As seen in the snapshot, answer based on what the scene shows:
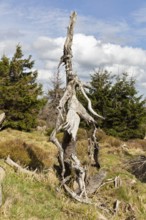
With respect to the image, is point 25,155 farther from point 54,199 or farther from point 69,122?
point 54,199

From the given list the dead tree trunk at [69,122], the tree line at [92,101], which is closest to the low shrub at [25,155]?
the dead tree trunk at [69,122]

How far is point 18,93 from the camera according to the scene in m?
30.2

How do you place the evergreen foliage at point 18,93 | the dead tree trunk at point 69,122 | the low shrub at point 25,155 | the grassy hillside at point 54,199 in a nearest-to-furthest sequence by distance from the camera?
the grassy hillside at point 54,199 → the dead tree trunk at point 69,122 → the low shrub at point 25,155 → the evergreen foliage at point 18,93

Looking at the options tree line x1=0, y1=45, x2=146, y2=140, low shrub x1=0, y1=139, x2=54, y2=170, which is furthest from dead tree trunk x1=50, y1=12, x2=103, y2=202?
tree line x1=0, y1=45, x2=146, y2=140

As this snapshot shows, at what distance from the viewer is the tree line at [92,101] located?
30309 millimetres

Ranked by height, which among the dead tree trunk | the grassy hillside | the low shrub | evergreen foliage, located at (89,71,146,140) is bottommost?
evergreen foliage, located at (89,71,146,140)

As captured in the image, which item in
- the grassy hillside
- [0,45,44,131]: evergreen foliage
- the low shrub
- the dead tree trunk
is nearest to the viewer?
the grassy hillside

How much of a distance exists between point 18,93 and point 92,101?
6.99m

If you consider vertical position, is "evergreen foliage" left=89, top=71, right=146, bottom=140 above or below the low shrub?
below

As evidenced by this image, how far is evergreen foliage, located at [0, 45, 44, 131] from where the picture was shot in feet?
98.3

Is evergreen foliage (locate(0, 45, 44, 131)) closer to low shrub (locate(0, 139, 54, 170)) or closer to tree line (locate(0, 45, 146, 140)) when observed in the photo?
tree line (locate(0, 45, 146, 140))

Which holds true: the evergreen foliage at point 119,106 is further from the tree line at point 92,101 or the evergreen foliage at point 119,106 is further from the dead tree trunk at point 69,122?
the dead tree trunk at point 69,122

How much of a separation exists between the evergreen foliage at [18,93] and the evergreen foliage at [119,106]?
5620 mm

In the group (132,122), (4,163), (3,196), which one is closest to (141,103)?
(132,122)
